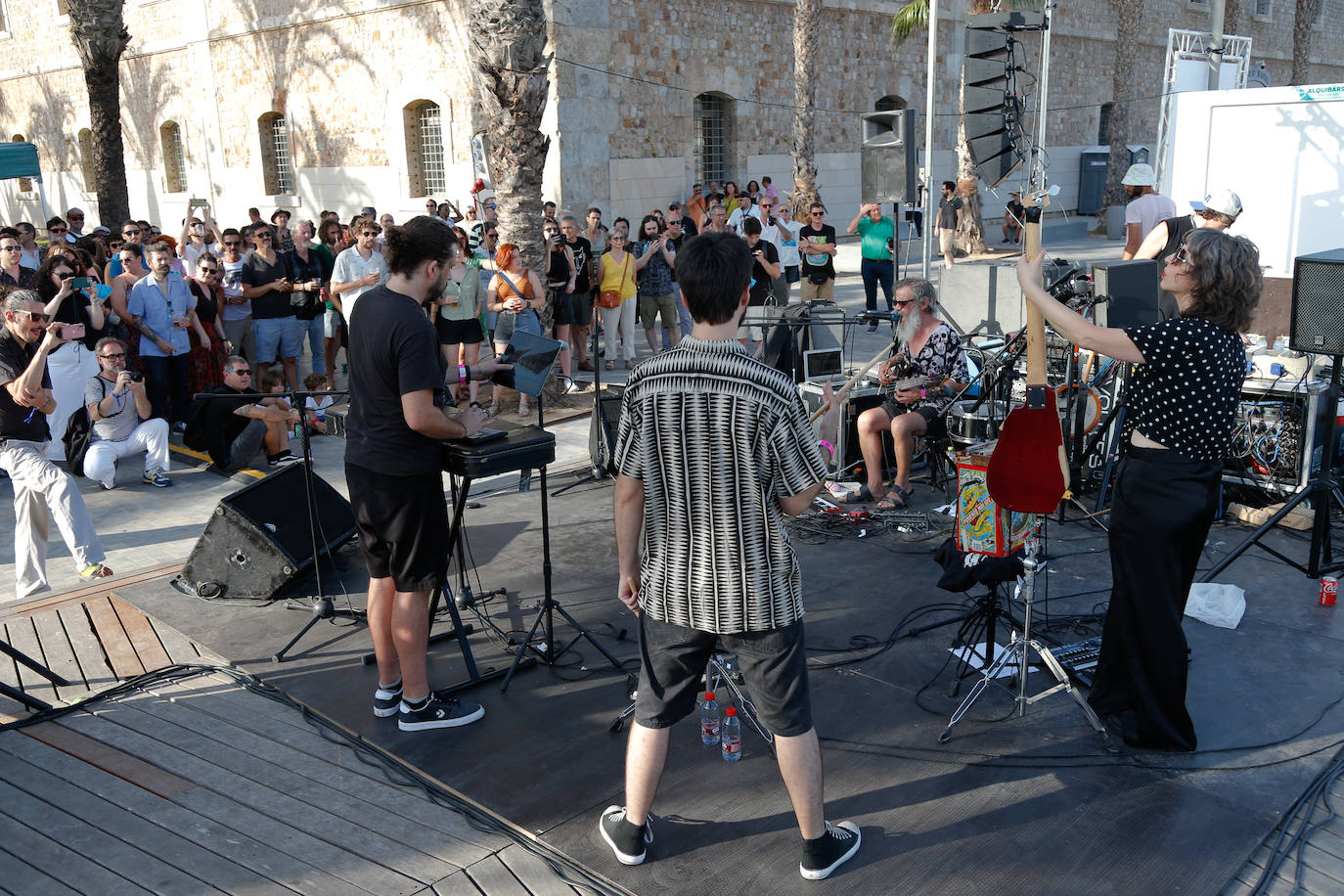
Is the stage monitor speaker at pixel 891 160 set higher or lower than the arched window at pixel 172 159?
lower

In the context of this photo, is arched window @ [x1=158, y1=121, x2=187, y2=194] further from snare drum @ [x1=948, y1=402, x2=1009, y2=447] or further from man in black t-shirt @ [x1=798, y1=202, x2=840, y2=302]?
snare drum @ [x1=948, y1=402, x2=1009, y2=447]

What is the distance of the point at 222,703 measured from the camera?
4.46 metres

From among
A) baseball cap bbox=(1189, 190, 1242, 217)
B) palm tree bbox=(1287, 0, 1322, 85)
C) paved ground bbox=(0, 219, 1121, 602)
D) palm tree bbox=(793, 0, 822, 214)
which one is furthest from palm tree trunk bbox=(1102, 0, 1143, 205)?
paved ground bbox=(0, 219, 1121, 602)

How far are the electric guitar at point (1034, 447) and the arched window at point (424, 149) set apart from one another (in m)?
15.9

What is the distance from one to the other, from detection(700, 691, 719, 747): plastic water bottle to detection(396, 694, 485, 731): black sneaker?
34.8 inches

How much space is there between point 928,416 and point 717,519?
4301 millimetres

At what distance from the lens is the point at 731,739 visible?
156 inches

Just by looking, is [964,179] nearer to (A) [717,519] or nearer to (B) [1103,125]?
(B) [1103,125]

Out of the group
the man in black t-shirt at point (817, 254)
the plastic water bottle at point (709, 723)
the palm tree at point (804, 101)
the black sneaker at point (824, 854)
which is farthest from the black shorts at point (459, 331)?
the palm tree at point (804, 101)

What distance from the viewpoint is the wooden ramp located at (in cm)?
330

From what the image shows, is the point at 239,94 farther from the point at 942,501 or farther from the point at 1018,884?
the point at 1018,884

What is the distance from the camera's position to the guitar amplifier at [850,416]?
7512 millimetres

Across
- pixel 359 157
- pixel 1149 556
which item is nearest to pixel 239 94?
pixel 359 157

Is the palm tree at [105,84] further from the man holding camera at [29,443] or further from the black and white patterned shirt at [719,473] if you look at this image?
the black and white patterned shirt at [719,473]
